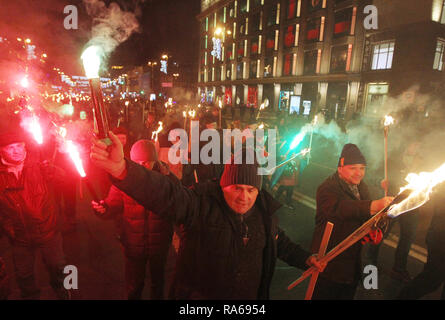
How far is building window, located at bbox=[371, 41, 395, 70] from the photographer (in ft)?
85.4

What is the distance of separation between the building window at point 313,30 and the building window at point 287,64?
3.75 meters

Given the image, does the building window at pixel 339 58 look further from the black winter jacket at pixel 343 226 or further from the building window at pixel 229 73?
the black winter jacket at pixel 343 226

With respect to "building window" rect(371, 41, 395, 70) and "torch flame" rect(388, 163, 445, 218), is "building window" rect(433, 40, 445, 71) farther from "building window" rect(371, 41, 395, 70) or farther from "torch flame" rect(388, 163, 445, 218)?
"torch flame" rect(388, 163, 445, 218)

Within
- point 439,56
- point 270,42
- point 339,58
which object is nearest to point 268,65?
point 270,42

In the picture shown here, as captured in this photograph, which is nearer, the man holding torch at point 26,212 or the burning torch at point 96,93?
the burning torch at point 96,93

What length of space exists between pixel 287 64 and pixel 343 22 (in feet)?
32.4

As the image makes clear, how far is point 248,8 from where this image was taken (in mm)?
48562

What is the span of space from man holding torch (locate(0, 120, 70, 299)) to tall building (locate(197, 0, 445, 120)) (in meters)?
14.6

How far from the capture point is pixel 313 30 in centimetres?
3559

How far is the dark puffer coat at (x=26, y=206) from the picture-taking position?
312 cm

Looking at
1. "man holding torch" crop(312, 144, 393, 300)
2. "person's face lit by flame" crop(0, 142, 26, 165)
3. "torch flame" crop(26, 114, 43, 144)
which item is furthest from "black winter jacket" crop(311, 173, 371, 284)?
"torch flame" crop(26, 114, 43, 144)

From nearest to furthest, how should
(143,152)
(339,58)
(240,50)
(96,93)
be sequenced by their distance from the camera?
(96,93), (143,152), (339,58), (240,50)

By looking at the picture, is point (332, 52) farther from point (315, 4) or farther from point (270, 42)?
point (270, 42)

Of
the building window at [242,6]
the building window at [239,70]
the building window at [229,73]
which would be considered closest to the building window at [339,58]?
the building window at [239,70]
